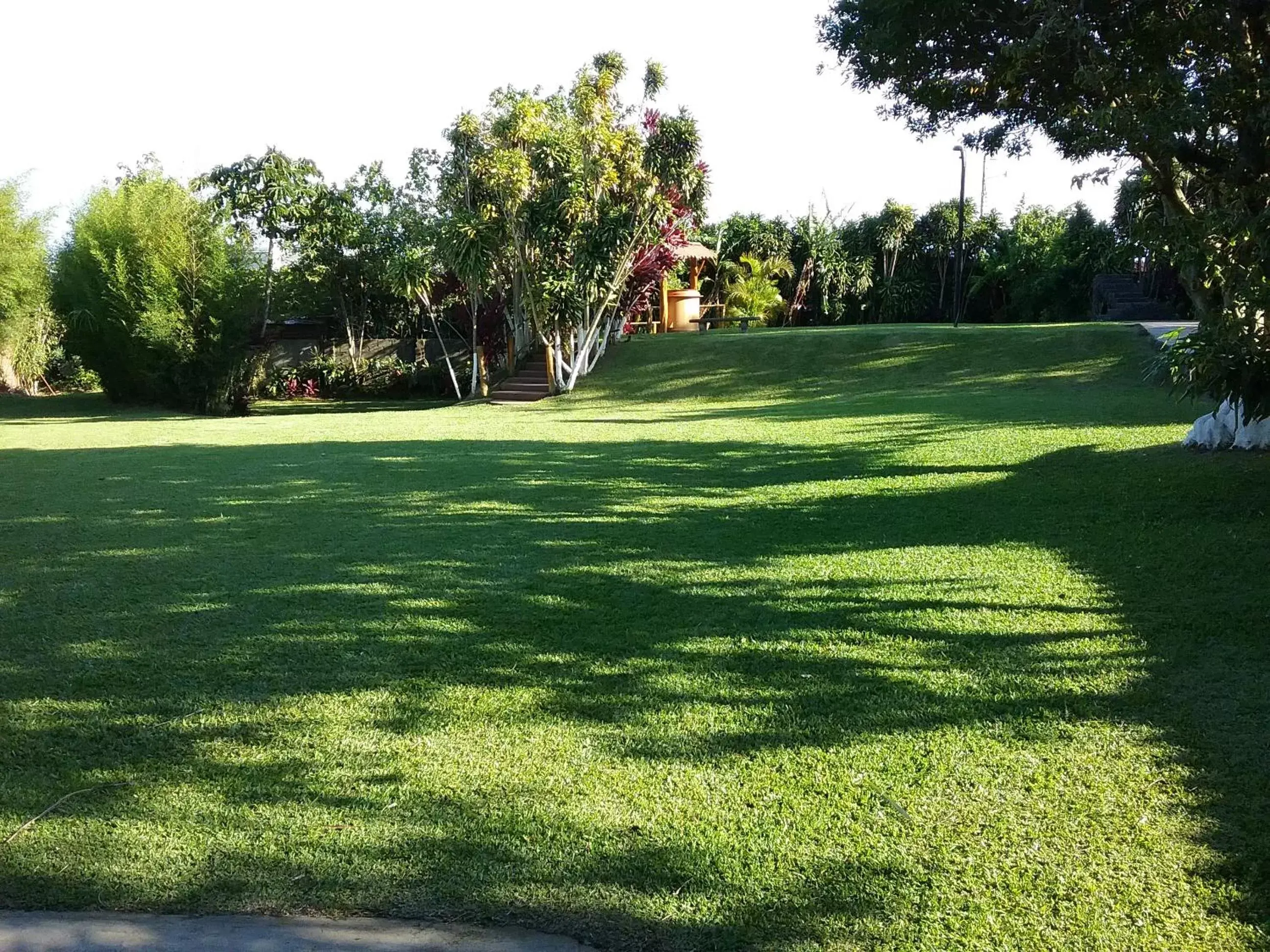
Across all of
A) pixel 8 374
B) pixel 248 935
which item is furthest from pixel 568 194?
pixel 248 935

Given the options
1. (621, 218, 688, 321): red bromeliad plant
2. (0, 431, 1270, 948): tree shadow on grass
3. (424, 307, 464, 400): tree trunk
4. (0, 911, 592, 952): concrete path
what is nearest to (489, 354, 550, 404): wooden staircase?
(424, 307, 464, 400): tree trunk

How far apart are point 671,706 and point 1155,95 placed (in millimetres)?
6172

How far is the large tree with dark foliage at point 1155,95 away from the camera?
6.14m

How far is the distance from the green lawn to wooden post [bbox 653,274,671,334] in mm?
20608

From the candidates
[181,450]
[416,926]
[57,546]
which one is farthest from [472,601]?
[181,450]

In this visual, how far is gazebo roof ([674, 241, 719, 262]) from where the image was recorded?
27031 millimetres

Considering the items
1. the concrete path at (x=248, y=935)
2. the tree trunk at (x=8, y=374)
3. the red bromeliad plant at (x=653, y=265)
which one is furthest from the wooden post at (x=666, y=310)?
the concrete path at (x=248, y=935)

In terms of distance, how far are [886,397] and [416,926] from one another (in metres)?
15.2

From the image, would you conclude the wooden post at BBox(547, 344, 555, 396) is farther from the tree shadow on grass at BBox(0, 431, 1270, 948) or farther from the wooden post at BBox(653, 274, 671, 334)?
the tree shadow on grass at BBox(0, 431, 1270, 948)

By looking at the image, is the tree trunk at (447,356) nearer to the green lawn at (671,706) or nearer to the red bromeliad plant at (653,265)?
the red bromeliad plant at (653,265)

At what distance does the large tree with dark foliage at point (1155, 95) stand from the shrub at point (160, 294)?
50.2ft

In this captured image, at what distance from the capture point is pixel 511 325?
23.4 meters

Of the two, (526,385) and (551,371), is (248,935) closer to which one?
(551,371)

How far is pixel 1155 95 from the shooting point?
7.19m
